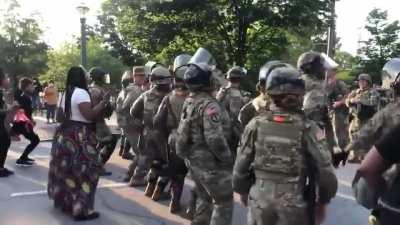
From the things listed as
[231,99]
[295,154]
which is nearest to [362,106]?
[231,99]

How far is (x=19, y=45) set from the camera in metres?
51.9

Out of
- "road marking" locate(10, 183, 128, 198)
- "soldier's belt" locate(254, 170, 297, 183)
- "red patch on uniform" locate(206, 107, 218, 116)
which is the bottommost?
"road marking" locate(10, 183, 128, 198)

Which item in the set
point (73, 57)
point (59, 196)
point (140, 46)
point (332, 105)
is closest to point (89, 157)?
point (59, 196)

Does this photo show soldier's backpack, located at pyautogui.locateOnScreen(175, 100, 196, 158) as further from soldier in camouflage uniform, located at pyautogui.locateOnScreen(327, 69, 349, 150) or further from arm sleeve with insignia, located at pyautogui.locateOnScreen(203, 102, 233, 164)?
soldier in camouflage uniform, located at pyautogui.locateOnScreen(327, 69, 349, 150)

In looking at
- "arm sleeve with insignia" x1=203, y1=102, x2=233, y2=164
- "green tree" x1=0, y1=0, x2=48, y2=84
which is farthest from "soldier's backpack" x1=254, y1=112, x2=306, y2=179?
"green tree" x1=0, y1=0, x2=48, y2=84

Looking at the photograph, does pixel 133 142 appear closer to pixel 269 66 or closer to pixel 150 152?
pixel 150 152

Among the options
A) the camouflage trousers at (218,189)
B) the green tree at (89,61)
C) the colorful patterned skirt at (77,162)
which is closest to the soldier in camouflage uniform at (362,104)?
the colorful patterned skirt at (77,162)

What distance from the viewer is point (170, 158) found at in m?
6.34

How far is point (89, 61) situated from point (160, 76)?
131 ft

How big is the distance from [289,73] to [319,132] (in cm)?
44

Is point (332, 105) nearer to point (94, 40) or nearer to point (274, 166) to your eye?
point (274, 166)

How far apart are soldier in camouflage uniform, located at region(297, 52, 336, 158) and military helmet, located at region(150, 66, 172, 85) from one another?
1810 mm

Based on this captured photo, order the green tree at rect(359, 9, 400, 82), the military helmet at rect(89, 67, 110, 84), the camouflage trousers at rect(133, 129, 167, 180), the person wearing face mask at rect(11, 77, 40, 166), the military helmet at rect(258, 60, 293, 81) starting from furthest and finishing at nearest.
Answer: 1. the green tree at rect(359, 9, 400, 82)
2. the person wearing face mask at rect(11, 77, 40, 166)
3. the military helmet at rect(89, 67, 110, 84)
4. the camouflage trousers at rect(133, 129, 167, 180)
5. the military helmet at rect(258, 60, 293, 81)

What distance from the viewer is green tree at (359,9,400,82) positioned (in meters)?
29.7
